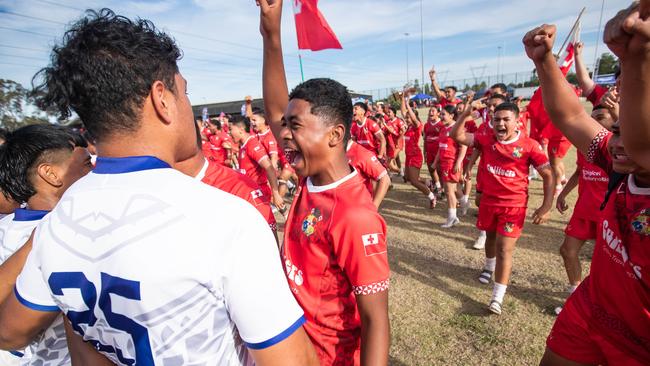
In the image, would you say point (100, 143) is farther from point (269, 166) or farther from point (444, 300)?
point (269, 166)

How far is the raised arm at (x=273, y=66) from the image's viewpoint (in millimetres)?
1923

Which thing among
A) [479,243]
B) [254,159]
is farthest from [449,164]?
[254,159]

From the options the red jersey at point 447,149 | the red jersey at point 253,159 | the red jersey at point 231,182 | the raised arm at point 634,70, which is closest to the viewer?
the raised arm at point 634,70

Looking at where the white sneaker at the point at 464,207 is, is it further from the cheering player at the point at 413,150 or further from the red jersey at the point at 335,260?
the red jersey at the point at 335,260

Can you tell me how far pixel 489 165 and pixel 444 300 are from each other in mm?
1849

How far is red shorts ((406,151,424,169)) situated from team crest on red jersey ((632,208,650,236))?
7117 millimetres

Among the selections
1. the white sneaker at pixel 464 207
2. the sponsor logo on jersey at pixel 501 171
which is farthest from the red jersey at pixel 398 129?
the sponsor logo on jersey at pixel 501 171

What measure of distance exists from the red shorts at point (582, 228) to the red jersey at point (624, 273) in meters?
1.95

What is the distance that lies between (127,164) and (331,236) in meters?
0.93

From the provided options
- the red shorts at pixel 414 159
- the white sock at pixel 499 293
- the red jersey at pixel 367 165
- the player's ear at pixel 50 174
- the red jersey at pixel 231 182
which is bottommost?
the white sock at pixel 499 293

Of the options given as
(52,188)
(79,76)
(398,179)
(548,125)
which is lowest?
(398,179)

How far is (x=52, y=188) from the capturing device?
175cm

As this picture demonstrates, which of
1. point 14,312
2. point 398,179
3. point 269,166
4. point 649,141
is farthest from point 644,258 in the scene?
point 398,179

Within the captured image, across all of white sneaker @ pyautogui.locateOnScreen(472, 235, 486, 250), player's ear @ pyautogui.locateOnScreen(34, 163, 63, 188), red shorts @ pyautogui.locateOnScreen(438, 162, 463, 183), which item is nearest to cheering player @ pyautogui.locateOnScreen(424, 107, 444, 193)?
red shorts @ pyautogui.locateOnScreen(438, 162, 463, 183)
